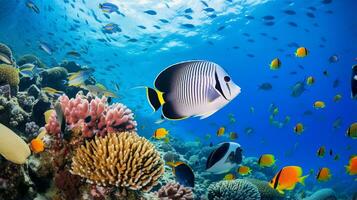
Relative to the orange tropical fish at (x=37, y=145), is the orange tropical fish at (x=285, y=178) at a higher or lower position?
higher

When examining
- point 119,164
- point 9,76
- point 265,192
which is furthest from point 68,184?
point 265,192

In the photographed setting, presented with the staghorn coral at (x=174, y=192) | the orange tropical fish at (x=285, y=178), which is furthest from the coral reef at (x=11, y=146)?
the orange tropical fish at (x=285, y=178)

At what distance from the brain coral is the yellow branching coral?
14.0 feet

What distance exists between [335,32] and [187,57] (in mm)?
19731

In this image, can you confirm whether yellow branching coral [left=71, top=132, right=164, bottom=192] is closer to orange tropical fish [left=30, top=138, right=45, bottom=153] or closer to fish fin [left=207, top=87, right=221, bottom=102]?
orange tropical fish [left=30, top=138, right=45, bottom=153]

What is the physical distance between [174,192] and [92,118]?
5.62ft

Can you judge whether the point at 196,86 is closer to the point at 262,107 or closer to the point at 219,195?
the point at 219,195

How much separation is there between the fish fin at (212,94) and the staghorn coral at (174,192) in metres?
2.52

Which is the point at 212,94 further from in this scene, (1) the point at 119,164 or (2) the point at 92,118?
(2) the point at 92,118

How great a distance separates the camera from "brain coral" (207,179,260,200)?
7.09 meters

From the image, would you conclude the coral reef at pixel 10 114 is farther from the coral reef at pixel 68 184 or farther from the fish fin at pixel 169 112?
the fish fin at pixel 169 112

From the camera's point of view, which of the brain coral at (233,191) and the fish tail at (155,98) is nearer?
the fish tail at (155,98)

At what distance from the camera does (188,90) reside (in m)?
2.16

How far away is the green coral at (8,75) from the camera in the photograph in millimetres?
6930
